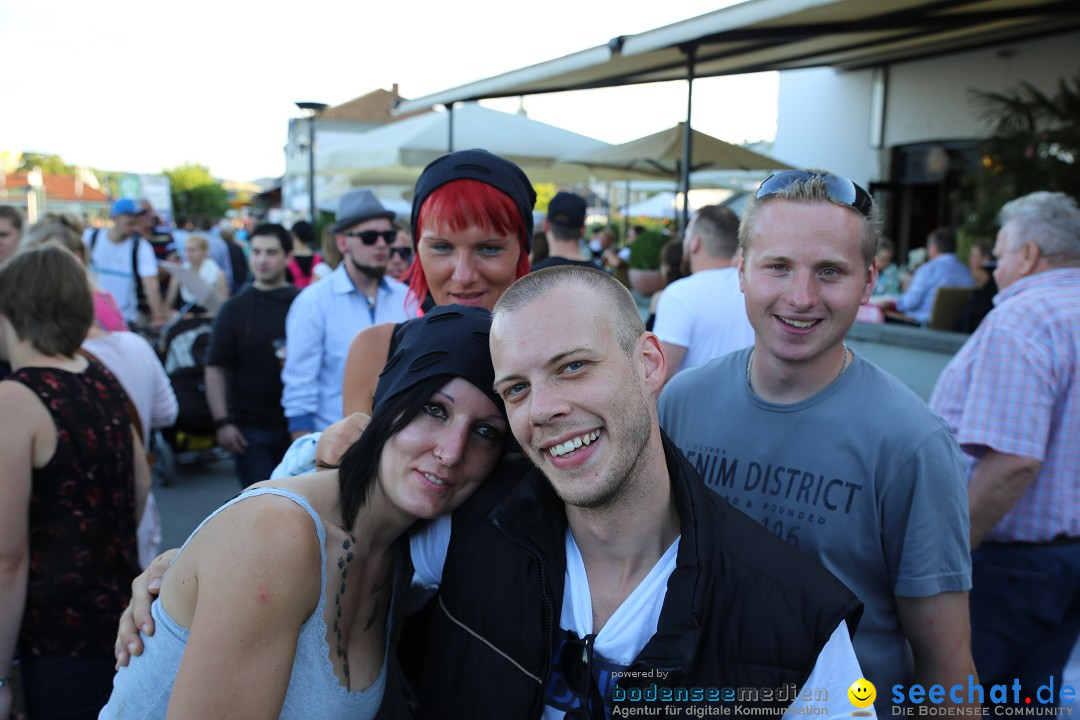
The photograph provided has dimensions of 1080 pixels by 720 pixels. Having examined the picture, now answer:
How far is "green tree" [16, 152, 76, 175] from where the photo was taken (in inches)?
3850

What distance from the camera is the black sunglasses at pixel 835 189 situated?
1986mm

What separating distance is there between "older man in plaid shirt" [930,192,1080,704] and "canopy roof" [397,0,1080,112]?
2513 millimetres

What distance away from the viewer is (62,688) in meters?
2.79

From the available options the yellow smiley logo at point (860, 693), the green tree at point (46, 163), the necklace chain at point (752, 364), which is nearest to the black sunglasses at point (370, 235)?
the necklace chain at point (752, 364)

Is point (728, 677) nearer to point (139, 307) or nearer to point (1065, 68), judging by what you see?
point (139, 307)

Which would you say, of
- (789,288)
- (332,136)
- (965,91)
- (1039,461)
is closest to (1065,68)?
(965,91)

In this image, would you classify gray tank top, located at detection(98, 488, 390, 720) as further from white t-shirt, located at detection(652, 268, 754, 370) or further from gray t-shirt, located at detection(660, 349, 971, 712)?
white t-shirt, located at detection(652, 268, 754, 370)

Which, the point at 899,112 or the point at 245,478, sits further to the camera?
the point at 899,112

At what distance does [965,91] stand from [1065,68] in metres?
1.60

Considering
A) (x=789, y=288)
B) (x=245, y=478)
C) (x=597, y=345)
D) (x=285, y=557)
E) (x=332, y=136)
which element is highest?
(x=332, y=136)

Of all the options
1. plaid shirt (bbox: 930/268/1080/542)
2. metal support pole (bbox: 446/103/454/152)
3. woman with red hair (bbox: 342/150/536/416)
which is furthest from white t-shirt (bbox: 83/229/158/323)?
plaid shirt (bbox: 930/268/1080/542)

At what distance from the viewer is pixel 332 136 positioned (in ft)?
174

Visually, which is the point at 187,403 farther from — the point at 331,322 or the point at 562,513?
the point at 562,513

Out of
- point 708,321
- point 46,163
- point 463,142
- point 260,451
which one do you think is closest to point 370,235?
point 260,451
